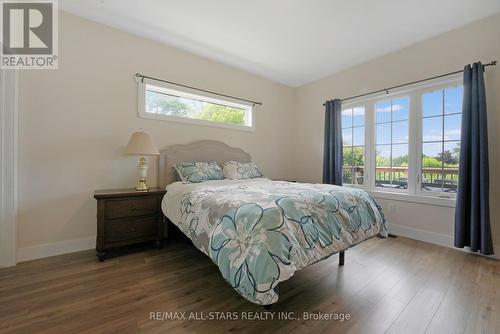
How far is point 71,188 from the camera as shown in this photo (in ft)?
7.74

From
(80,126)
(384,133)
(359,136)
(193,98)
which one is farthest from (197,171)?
(384,133)

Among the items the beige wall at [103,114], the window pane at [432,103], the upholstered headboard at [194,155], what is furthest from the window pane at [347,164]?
the upholstered headboard at [194,155]

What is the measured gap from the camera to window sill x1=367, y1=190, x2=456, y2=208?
2627 mm

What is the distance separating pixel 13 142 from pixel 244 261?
8.12ft

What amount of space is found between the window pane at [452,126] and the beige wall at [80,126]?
11.1 feet

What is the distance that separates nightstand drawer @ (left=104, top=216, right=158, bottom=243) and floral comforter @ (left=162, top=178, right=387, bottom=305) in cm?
67

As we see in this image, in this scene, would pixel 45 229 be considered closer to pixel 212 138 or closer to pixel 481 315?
pixel 212 138

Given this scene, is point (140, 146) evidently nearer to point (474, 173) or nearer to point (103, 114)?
point (103, 114)

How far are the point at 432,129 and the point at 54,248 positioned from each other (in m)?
4.61

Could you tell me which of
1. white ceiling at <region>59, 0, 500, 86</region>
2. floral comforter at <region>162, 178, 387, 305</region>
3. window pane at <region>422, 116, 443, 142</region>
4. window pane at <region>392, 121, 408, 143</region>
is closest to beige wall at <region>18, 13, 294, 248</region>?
white ceiling at <region>59, 0, 500, 86</region>

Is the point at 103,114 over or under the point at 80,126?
over

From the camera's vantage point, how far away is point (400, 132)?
10.2 feet

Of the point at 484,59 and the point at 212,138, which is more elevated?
the point at 484,59

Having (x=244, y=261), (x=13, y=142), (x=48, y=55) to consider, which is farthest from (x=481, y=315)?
(x=48, y=55)
